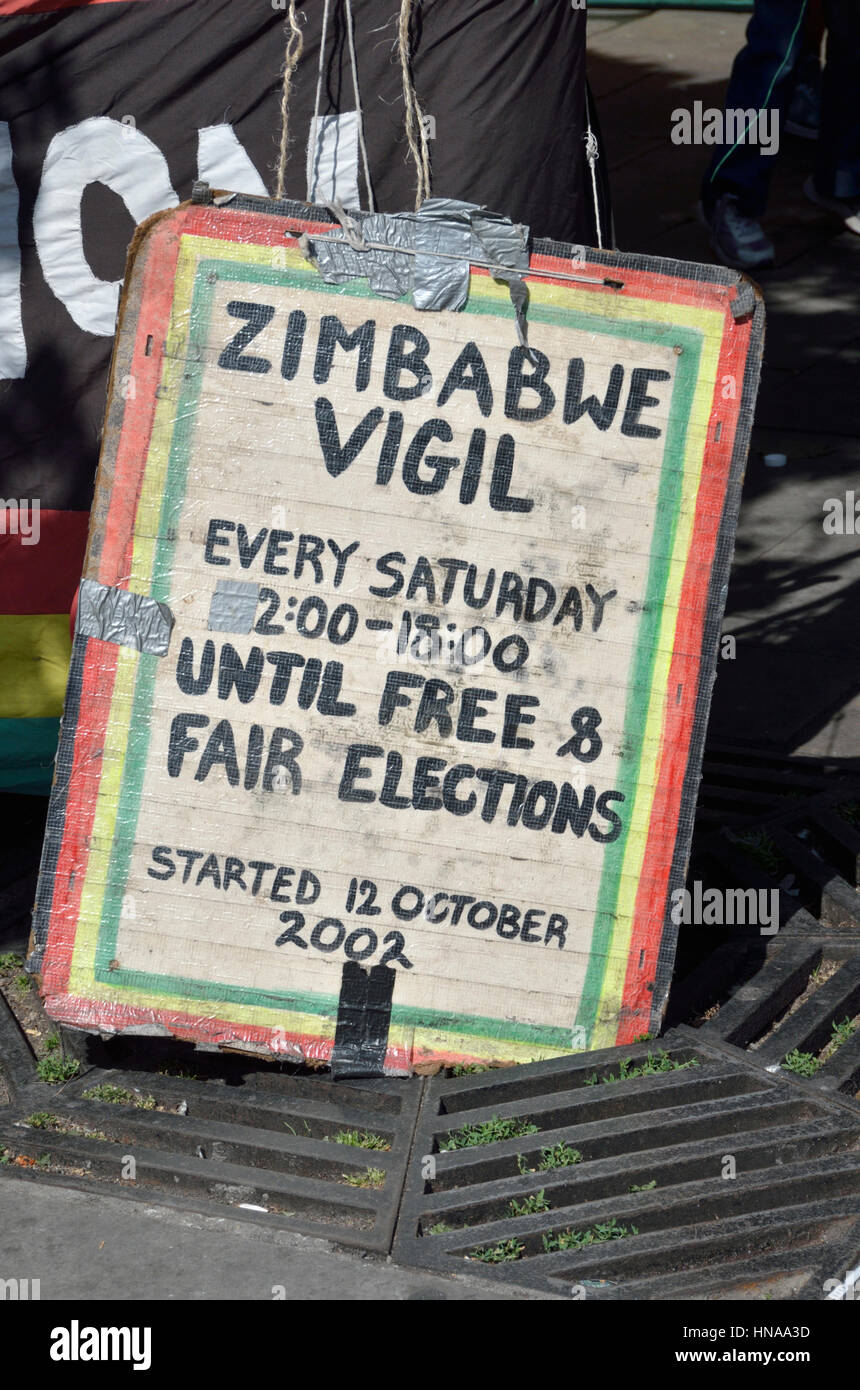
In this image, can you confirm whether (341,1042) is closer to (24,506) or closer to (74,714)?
(74,714)

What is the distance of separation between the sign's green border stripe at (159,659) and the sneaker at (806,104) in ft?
30.0

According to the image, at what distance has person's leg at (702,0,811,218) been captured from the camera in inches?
332

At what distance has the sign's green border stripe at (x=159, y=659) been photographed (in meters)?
3.33

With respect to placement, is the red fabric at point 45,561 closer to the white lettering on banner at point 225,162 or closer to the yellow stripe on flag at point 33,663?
the yellow stripe on flag at point 33,663

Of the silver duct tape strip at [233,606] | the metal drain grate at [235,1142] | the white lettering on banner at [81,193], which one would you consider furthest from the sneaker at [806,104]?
the metal drain grate at [235,1142]

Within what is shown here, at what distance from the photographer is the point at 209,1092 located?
11.8 ft

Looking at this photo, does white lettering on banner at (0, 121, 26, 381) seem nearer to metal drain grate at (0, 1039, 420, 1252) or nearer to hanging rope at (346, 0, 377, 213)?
hanging rope at (346, 0, 377, 213)

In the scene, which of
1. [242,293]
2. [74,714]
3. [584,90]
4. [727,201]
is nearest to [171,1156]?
[74,714]

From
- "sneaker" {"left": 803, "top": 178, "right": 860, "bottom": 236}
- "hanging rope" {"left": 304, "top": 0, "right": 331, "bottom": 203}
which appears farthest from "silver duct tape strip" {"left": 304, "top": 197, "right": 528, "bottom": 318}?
"sneaker" {"left": 803, "top": 178, "right": 860, "bottom": 236}

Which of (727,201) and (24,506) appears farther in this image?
(727,201)

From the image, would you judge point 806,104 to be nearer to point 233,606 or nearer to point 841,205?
point 841,205

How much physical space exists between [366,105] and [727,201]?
5.66m

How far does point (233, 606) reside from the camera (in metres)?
3.42

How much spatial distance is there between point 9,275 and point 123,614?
1.37m
